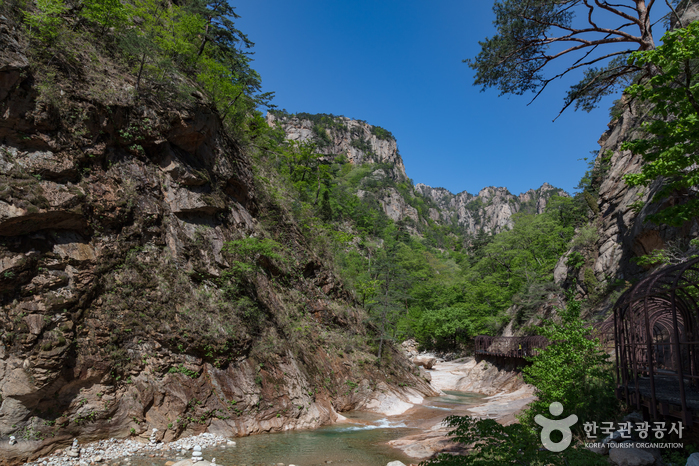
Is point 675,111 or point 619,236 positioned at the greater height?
point 619,236

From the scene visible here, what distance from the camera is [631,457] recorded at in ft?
21.0

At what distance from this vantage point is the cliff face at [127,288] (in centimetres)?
934

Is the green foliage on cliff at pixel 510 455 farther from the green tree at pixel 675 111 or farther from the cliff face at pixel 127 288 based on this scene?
the cliff face at pixel 127 288

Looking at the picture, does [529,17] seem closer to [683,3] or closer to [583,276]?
[683,3]

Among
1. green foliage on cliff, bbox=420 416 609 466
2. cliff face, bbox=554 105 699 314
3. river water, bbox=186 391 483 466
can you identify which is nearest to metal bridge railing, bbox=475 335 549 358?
cliff face, bbox=554 105 699 314

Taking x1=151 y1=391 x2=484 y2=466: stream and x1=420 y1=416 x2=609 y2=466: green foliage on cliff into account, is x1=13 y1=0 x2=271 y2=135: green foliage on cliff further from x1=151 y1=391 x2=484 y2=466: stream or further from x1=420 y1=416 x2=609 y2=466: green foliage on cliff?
x1=420 y1=416 x2=609 y2=466: green foliage on cliff

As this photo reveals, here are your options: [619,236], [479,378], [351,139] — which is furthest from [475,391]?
[351,139]

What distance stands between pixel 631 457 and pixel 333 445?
316 inches

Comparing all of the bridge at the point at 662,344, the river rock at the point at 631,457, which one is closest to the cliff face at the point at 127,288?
the river rock at the point at 631,457

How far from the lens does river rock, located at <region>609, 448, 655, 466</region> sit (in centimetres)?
628

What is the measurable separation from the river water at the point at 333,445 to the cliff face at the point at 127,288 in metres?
0.94

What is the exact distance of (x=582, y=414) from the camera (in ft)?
31.3

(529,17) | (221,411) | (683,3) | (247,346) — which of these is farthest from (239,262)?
(683,3)

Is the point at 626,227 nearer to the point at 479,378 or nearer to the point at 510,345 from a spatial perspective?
the point at 510,345
